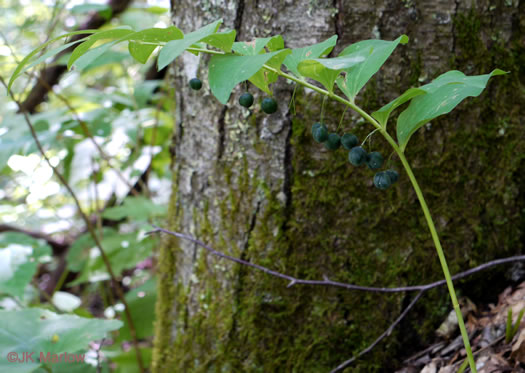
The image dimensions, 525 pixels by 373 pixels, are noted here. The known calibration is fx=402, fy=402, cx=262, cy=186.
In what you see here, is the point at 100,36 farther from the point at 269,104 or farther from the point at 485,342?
the point at 485,342

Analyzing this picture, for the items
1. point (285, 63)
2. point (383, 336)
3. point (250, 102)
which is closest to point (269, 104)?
point (250, 102)

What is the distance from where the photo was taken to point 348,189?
1207mm

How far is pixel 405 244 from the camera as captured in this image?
1.22 m

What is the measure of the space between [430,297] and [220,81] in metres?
0.99

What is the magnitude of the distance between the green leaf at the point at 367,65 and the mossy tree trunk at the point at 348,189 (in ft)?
1.33

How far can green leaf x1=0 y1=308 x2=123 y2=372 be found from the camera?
1152 mm

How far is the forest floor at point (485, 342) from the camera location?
1.02m

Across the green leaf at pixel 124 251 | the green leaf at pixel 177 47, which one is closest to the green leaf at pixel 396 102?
the green leaf at pixel 177 47

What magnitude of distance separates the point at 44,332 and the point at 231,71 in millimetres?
1055

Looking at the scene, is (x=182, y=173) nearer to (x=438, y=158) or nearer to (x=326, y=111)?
(x=326, y=111)

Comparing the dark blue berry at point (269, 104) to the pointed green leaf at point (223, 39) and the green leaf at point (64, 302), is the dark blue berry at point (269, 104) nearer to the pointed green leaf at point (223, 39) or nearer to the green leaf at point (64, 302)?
the pointed green leaf at point (223, 39)

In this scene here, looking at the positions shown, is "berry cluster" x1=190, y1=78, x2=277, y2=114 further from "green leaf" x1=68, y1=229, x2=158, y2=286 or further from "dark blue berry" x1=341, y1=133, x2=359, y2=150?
"green leaf" x1=68, y1=229, x2=158, y2=286

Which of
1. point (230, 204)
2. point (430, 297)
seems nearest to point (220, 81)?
point (230, 204)

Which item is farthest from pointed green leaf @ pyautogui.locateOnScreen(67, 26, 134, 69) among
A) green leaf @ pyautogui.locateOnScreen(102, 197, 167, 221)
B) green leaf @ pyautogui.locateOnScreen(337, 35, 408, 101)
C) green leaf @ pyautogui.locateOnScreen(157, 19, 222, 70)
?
green leaf @ pyautogui.locateOnScreen(102, 197, 167, 221)
